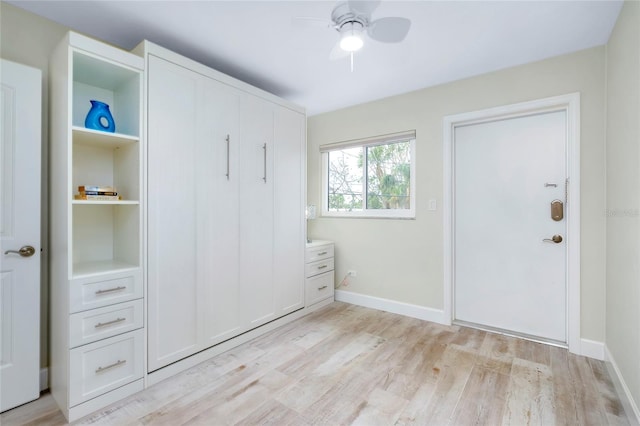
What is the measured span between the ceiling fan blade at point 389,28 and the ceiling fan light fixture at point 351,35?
8 cm

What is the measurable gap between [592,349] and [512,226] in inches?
41.8

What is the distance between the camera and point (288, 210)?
9.80 ft

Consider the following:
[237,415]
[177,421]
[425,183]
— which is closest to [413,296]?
[425,183]

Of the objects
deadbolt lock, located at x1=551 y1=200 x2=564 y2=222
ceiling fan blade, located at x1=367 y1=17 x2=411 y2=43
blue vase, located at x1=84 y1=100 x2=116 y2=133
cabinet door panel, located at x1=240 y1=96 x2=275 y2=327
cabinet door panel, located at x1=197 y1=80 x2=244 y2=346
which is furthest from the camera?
cabinet door panel, located at x1=240 y1=96 x2=275 y2=327

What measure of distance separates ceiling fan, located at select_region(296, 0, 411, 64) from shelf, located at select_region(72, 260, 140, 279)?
5.98ft

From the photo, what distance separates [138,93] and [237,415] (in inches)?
80.5

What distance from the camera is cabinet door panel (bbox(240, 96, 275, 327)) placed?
2.54m

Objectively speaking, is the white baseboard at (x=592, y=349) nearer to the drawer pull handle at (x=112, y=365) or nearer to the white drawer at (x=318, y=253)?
the white drawer at (x=318, y=253)

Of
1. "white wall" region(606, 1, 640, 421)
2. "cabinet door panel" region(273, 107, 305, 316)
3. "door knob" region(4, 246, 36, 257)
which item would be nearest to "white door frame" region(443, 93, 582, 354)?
"white wall" region(606, 1, 640, 421)

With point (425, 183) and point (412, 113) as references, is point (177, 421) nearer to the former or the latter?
point (425, 183)

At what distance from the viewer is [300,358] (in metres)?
2.30

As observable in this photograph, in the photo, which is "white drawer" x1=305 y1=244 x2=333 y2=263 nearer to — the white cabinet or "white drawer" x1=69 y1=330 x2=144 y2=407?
the white cabinet

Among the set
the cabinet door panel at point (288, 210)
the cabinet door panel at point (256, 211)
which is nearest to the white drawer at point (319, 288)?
the cabinet door panel at point (288, 210)

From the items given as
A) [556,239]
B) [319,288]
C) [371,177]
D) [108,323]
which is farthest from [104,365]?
[556,239]
